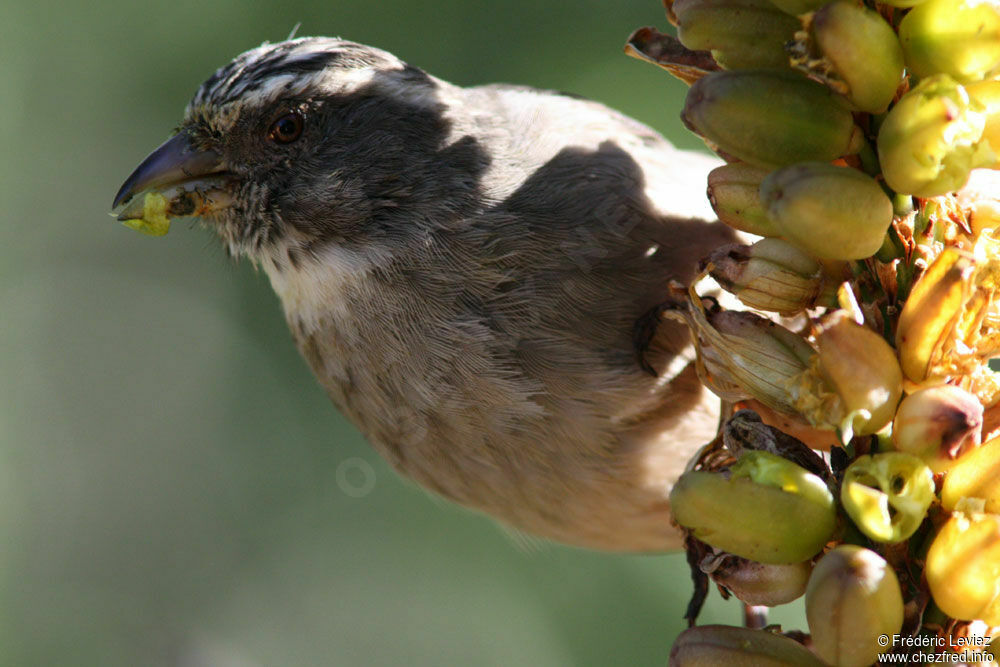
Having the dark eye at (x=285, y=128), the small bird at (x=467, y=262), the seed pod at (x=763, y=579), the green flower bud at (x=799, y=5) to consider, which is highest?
the green flower bud at (x=799, y=5)

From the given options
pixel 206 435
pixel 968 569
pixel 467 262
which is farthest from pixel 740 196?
pixel 206 435

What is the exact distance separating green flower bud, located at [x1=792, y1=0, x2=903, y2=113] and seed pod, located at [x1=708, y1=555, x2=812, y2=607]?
528 mm

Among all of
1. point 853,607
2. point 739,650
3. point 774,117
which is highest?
point 774,117

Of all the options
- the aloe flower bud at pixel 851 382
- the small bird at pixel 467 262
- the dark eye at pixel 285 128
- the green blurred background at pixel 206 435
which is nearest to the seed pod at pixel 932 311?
the aloe flower bud at pixel 851 382

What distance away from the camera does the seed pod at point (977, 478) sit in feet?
3.92

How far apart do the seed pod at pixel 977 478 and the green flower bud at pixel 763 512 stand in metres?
0.12

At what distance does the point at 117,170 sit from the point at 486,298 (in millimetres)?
3917

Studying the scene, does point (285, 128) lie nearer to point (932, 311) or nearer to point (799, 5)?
point (799, 5)

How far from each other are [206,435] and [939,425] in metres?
5.65

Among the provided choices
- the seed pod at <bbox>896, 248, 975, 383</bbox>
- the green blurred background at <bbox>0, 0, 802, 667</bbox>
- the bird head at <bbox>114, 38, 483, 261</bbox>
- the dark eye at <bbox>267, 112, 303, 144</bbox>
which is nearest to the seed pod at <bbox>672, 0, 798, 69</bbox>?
the seed pod at <bbox>896, 248, 975, 383</bbox>

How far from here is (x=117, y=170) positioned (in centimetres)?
600

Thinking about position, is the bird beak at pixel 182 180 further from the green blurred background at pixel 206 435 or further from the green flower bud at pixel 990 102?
the green flower bud at pixel 990 102

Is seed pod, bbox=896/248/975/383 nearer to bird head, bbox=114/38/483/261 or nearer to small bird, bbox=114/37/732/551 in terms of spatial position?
small bird, bbox=114/37/732/551

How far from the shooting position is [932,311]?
1.25 m
